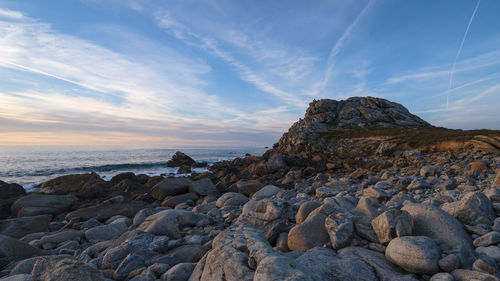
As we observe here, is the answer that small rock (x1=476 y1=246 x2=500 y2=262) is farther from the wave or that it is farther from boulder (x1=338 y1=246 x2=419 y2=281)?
the wave

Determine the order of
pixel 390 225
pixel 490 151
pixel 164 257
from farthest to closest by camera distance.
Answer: pixel 490 151, pixel 164 257, pixel 390 225

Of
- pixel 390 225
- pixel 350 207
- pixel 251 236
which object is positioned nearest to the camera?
pixel 390 225

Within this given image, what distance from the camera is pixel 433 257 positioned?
261 centimetres

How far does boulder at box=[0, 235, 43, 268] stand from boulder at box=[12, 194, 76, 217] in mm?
7426

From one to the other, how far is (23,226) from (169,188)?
20.8ft

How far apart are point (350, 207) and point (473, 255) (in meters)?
2.31

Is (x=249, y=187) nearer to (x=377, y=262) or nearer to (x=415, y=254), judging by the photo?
(x=377, y=262)

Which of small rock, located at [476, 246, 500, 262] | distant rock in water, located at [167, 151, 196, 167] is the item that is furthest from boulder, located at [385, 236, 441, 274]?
distant rock in water, located at [167, 151, 196, 167]

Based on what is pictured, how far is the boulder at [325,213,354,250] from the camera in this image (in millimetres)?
3366

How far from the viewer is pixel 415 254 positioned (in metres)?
2.65

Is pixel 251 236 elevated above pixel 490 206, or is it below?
below

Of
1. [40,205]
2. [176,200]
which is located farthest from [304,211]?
[40,205]

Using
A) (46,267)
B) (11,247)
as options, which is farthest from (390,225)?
(11,247)

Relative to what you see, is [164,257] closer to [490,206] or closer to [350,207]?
[350,207]
